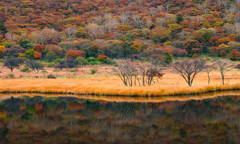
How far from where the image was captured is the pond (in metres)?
14.1

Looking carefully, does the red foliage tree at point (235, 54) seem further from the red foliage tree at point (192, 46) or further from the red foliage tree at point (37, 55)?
the red foliage tree at point (37, 55)

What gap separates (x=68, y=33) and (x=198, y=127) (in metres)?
108

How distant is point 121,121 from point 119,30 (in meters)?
97.8

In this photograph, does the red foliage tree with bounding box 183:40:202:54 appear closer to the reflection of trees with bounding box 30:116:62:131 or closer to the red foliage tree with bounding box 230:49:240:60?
the red foliage tree with bounding box 230:49:240:60

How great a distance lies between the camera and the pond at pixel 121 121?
1406 centimetres

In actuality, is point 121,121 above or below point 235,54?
below

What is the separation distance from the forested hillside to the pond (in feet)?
131

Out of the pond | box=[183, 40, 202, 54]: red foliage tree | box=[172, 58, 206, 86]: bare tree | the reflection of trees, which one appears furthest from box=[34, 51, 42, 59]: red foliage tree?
the reflection of trees

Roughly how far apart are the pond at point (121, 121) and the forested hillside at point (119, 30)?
39.9 meters

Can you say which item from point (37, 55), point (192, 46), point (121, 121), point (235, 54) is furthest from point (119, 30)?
point (121, 121)

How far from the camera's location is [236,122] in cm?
1684

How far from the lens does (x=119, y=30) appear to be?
369 ft

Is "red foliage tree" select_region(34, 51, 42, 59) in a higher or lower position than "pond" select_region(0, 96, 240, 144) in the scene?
higher

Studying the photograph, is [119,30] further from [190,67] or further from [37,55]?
[190,67]
